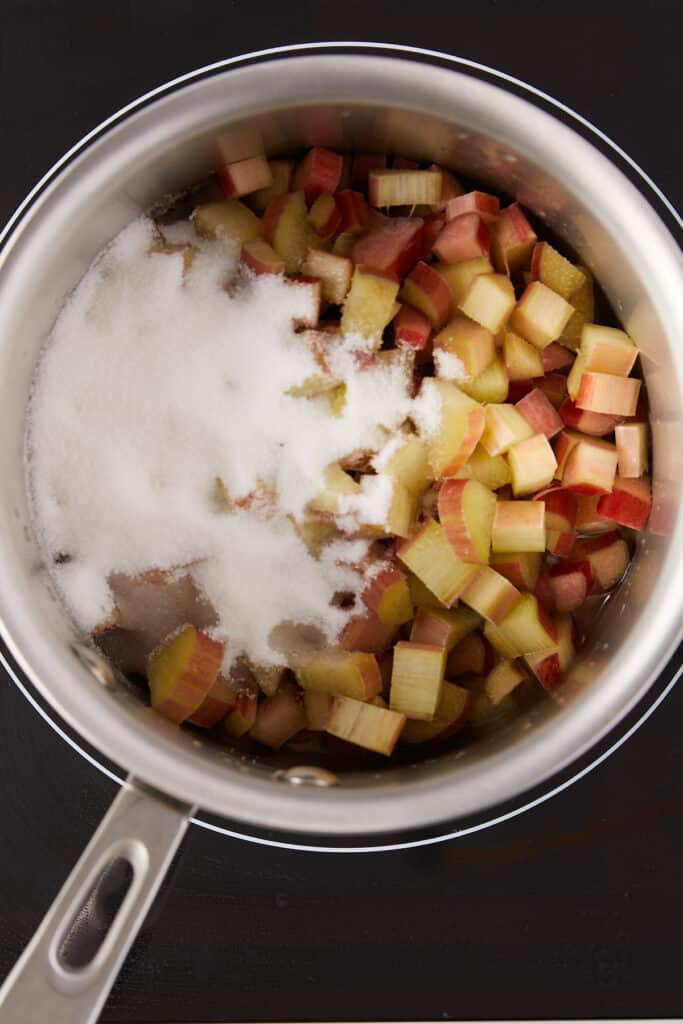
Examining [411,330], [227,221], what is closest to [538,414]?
[411,330]

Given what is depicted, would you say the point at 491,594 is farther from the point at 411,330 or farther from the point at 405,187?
the point at 405,187

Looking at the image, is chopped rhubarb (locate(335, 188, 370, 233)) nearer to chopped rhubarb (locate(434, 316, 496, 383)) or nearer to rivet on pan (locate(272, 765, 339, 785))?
chopped rhubarb (locate(434, 316, 496, 383))

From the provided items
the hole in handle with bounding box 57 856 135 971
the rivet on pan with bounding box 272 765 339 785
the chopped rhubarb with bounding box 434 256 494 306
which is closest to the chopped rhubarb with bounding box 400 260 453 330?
the chopped rhubarb with bounding box 434 256 494 306

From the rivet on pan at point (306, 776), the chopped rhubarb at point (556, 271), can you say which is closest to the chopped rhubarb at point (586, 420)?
the chopped rhubarb at point (556, 271)

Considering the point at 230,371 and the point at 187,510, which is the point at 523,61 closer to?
the point at 230,371

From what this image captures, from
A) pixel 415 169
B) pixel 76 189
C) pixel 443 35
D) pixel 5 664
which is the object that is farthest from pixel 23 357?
pixel 443 35

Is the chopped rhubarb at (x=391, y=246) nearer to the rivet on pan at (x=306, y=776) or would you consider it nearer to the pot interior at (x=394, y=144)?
the pot interior at (x=394, y=144)
